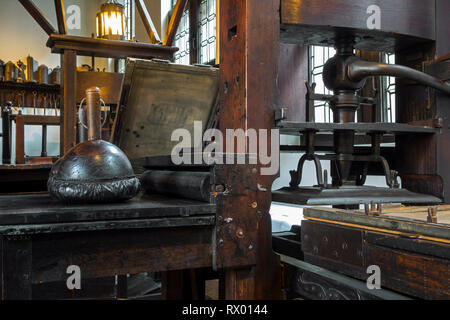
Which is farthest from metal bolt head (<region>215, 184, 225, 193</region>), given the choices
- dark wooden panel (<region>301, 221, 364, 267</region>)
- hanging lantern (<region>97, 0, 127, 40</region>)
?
hanging lantern (<region>97, 0, 127, 40</region>)

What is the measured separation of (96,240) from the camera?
3.31ft

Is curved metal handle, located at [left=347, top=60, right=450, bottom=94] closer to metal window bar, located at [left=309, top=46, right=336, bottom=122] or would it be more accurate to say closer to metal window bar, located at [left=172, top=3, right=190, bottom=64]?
metal window bar, located at [left=309, top=46, right=336, bottom=122]

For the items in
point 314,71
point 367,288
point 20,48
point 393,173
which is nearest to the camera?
point 367,288

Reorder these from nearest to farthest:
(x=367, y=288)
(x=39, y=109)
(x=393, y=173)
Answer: (x=367, y=288) → (x=393, y=173) → (x=39, y=109)

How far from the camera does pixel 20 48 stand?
27.9 ft

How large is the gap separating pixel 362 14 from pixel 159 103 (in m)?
1.20

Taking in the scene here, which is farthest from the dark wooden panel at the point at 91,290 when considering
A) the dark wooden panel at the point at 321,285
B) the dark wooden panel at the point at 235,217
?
the dark wooden panel at the point at 235,217

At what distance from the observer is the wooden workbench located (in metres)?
0.94

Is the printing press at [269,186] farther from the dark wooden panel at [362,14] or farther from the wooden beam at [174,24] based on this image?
the wooden beam at [174,24]

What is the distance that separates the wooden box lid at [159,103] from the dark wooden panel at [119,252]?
1.26 meters
